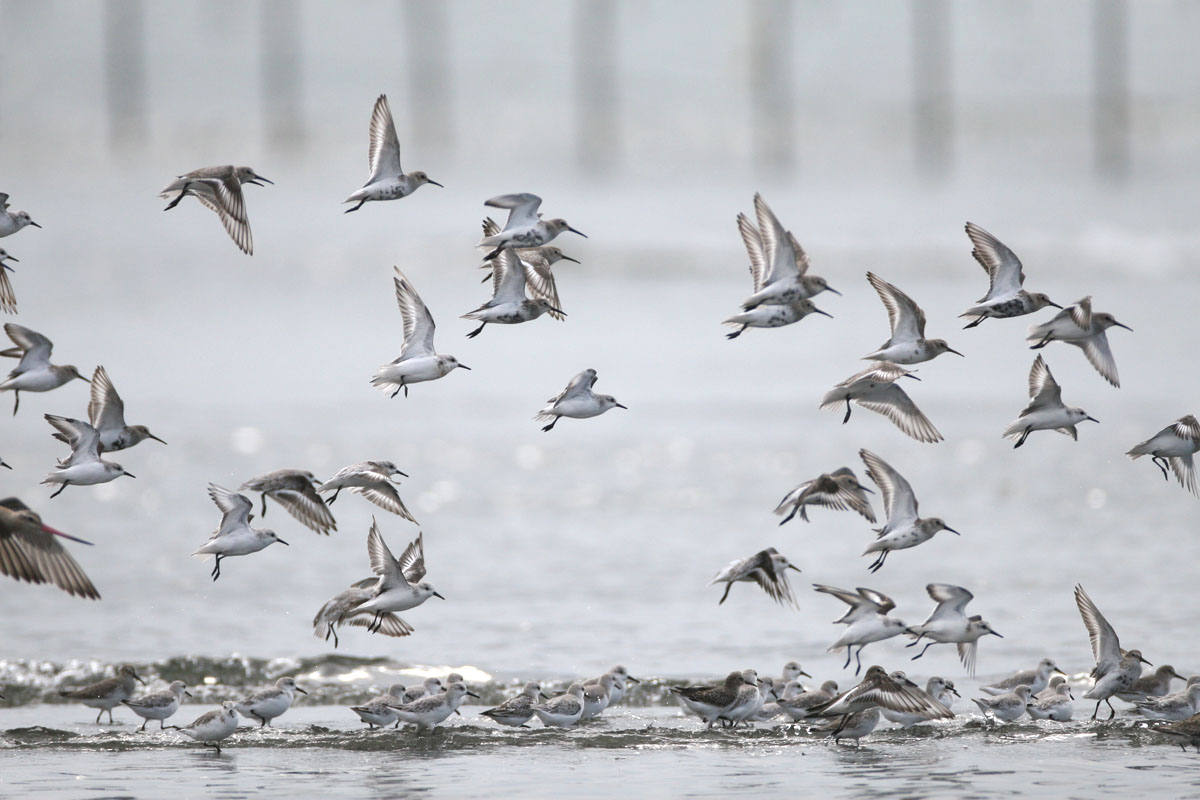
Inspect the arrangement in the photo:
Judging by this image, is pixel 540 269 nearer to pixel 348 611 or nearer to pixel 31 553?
pixel 348 611

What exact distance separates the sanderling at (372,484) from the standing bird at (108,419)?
1379mm

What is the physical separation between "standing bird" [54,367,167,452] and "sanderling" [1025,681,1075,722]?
6896 mm

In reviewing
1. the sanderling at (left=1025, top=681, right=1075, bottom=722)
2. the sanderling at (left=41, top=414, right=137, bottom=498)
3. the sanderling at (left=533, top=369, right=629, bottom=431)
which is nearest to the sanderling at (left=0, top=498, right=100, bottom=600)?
the sanderling at (left=41, top=414, right=137, bottom=498)

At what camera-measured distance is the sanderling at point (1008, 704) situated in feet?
41.5

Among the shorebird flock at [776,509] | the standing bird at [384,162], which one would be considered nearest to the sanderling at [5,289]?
the shorebird flock at [776,509]

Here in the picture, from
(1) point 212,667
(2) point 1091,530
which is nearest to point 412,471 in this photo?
(2) point 1091,530

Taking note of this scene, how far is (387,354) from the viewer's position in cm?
4784

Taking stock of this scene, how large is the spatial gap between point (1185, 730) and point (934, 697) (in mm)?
1983

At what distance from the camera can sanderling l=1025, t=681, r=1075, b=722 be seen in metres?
12.7

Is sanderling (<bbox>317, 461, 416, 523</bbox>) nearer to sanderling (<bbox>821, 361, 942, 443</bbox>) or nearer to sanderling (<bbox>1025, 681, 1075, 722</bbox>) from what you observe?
sanderling (<bbox>821, 361, 942, 443</bbox>)

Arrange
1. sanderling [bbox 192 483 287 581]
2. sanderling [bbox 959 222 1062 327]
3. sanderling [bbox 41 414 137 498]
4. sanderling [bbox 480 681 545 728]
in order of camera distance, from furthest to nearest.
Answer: sanderling [bbox 480 681 545 728], sanderling [bbox 959 222 1062 327], sanderling [bbox 192 483 287 581], sanderling [bbox 41 414 137 498]

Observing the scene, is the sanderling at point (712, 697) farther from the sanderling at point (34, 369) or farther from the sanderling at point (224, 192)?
the sanderling at point (34, 369)

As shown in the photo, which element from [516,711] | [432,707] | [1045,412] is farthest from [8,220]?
[1045,412]

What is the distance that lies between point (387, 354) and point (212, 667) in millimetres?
32619
